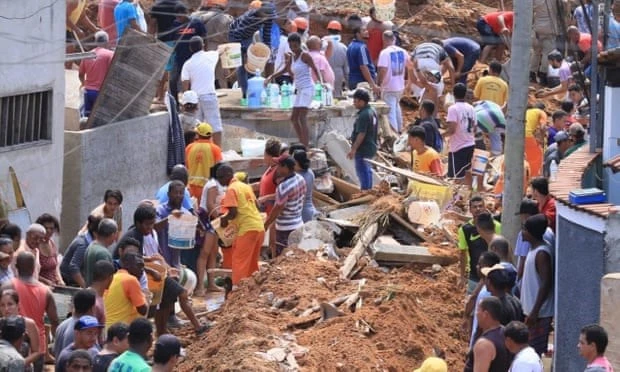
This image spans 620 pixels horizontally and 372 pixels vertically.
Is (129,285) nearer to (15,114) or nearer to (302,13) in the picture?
(15,114)

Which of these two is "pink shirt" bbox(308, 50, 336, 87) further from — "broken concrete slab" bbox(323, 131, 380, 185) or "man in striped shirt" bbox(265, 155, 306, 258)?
"man in striped shirt" bbox(265, 155, 306, 258)

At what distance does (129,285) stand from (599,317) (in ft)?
12.6

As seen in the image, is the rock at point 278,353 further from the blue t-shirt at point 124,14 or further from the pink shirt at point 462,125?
the blue t-shirt at point 124,14

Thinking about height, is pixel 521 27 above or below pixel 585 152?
above

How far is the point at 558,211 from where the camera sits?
40.7 feet

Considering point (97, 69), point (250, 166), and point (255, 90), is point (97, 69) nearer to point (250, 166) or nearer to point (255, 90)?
point (250, 166)

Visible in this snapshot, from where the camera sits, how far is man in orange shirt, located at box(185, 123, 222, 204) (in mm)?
18219

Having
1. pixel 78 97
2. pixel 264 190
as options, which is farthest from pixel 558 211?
pixel 78 97

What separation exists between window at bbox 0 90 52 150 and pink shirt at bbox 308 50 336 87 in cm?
552

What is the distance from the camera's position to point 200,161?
59.8 ft

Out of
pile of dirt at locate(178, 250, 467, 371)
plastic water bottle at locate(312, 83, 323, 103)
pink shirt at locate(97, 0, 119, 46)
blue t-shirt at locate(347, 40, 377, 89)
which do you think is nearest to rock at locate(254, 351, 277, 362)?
pile of dirt at locate(178, 250, 467, 371)

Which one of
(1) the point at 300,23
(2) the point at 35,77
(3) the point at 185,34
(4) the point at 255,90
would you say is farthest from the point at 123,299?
(1) the point at 300,23

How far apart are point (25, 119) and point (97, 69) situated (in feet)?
8.82

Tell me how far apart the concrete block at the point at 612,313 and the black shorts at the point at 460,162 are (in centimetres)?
919
